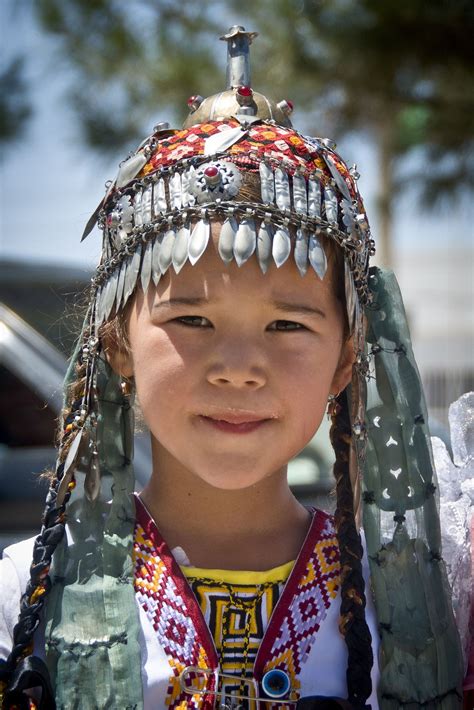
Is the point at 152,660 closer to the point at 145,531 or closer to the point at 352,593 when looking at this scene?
the point at 145,531

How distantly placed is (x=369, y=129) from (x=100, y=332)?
9.56 m

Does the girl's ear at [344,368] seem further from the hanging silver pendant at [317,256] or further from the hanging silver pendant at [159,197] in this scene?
the hanging silver pendant at [159,197]

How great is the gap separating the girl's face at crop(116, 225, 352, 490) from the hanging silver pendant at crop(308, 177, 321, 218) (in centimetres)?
12

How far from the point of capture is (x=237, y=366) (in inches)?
69.2

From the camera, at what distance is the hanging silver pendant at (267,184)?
72.6 inches

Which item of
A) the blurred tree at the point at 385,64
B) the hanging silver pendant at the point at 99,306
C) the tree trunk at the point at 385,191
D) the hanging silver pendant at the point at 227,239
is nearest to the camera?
the hanging silver pendant at the point at 227,239

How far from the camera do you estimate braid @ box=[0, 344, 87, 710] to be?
1689mm

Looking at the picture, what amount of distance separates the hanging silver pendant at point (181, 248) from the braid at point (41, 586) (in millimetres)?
361

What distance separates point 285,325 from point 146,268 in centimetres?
29

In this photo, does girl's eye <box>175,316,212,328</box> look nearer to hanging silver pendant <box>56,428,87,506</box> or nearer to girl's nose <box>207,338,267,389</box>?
girl's nose <box>207,338,267,389</box>

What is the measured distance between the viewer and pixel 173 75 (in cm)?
1030

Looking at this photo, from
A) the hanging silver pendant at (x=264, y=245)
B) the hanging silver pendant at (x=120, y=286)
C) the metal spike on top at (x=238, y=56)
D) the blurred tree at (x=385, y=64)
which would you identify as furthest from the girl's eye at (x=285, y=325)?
the blurred tree at (x=385, y=64)

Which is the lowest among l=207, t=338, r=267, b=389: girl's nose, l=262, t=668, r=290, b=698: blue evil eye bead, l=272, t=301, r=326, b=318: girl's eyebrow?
l=262, t=668, r=290, b=698: blue evil eye bead

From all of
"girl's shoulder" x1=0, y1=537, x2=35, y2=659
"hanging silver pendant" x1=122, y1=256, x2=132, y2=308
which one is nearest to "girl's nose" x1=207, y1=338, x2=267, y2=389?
"hanging silver pendant" x1=122, y1=256, x2=132, y2=308
